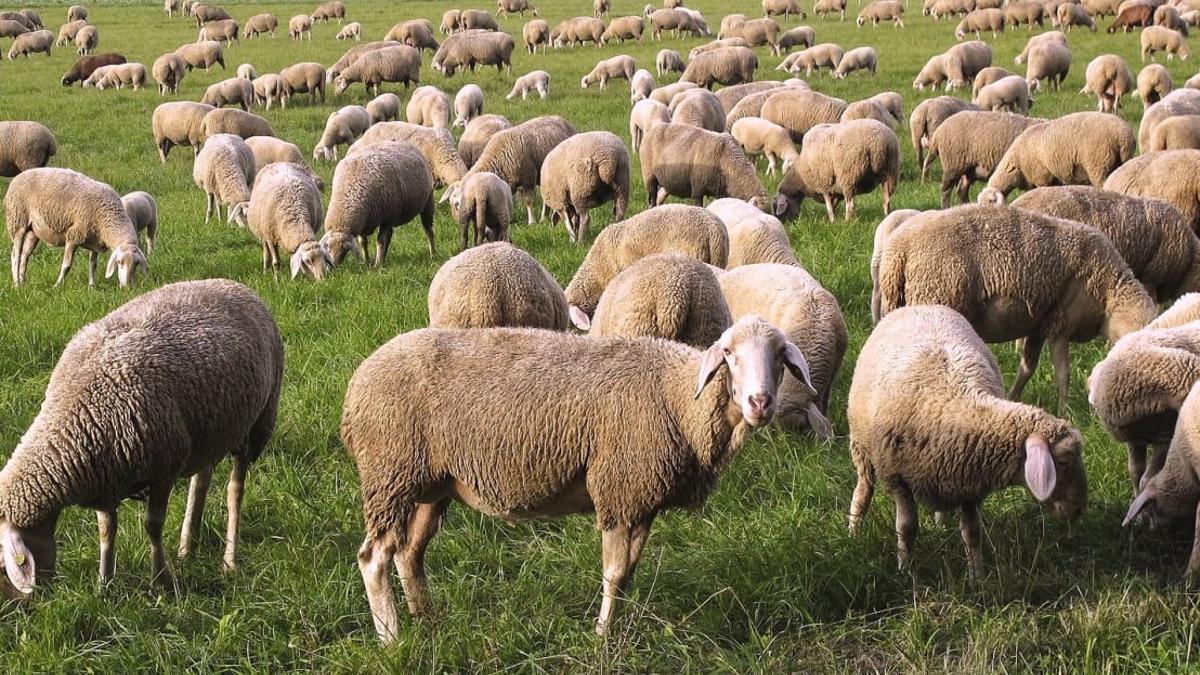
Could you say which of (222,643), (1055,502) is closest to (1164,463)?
(1055,502)

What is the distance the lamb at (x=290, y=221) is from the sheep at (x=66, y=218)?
1207mm

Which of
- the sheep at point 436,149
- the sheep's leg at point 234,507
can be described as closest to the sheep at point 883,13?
the sheep at point 436,149

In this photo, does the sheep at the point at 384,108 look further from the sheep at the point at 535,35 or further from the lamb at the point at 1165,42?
the lamb at the point at 1165,42

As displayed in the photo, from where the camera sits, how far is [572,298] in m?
8.16

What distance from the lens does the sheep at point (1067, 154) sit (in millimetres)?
11250

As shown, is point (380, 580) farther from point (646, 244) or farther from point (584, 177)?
point (584, 177)

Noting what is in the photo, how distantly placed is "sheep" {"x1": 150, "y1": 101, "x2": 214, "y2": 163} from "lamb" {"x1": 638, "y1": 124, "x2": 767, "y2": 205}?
958 centimetres

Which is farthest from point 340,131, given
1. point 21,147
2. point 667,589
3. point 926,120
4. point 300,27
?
point 300,27

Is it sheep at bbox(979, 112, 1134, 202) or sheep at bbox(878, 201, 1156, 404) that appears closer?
sheep at bbox(878, 201, 1156, 404)

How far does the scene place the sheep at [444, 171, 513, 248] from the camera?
11.1 metres

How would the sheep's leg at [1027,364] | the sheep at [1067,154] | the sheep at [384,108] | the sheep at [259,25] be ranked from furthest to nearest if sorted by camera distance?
the sheep at [259,25] < the sheep at [384,108] < the sheep at [1067,154] < the sheep's leg at [1027,364]

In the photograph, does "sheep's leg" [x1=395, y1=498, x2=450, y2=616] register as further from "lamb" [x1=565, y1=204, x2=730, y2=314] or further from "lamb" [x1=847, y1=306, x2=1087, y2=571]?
"lamb" [x1=565, y1=204, x2=730, y2=314]

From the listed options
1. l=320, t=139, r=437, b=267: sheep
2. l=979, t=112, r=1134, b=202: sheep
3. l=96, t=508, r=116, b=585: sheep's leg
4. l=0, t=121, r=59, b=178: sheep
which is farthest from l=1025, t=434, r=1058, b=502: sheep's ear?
l=0, t=121, r=59, b=178: sheep

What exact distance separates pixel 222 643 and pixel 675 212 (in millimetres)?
5140
